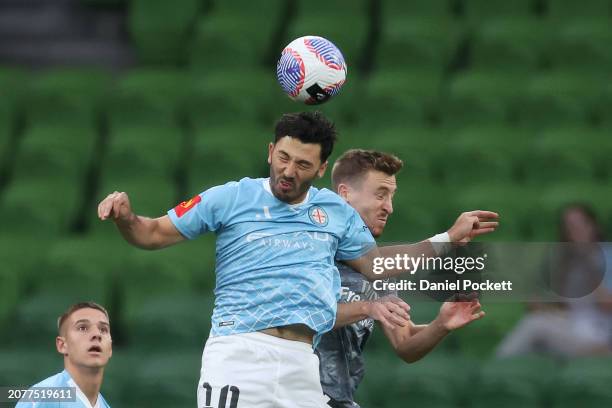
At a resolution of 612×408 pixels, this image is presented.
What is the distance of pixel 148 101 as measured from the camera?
9.10 m

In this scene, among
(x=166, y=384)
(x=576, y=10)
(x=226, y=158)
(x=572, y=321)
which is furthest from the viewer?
(x=576, y=10)

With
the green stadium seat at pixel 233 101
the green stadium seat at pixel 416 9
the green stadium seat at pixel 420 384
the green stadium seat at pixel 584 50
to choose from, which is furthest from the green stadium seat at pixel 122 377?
the green stadium seat at pixel 584 50

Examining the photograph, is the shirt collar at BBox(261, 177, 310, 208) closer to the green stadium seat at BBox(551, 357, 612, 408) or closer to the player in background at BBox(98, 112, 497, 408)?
the player in background at BBox(98, 112, 497, 408)

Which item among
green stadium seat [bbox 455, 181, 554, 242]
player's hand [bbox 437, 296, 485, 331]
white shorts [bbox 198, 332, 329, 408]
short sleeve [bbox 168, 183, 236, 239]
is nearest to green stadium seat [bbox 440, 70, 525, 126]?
green stadium seat [bbox 455, 181, 554, 242]

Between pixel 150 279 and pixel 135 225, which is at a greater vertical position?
pixel 150 279

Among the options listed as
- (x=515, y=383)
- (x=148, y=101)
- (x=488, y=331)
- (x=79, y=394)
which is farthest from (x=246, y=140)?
(x=79, y=394)

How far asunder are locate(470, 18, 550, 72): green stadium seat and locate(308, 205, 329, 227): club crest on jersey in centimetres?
456

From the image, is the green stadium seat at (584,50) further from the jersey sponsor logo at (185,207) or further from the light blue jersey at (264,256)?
the jersey sponsor logo at (185,207)

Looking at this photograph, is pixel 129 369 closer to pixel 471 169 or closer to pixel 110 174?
pixel 110 174

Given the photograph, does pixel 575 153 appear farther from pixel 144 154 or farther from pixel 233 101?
pixel 144 154

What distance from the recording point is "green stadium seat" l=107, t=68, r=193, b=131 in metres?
9.09

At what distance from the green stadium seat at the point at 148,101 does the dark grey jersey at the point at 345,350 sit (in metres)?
4.22

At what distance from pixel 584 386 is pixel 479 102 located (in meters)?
2.62

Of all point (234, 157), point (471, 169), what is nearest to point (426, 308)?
point (471, 169)
